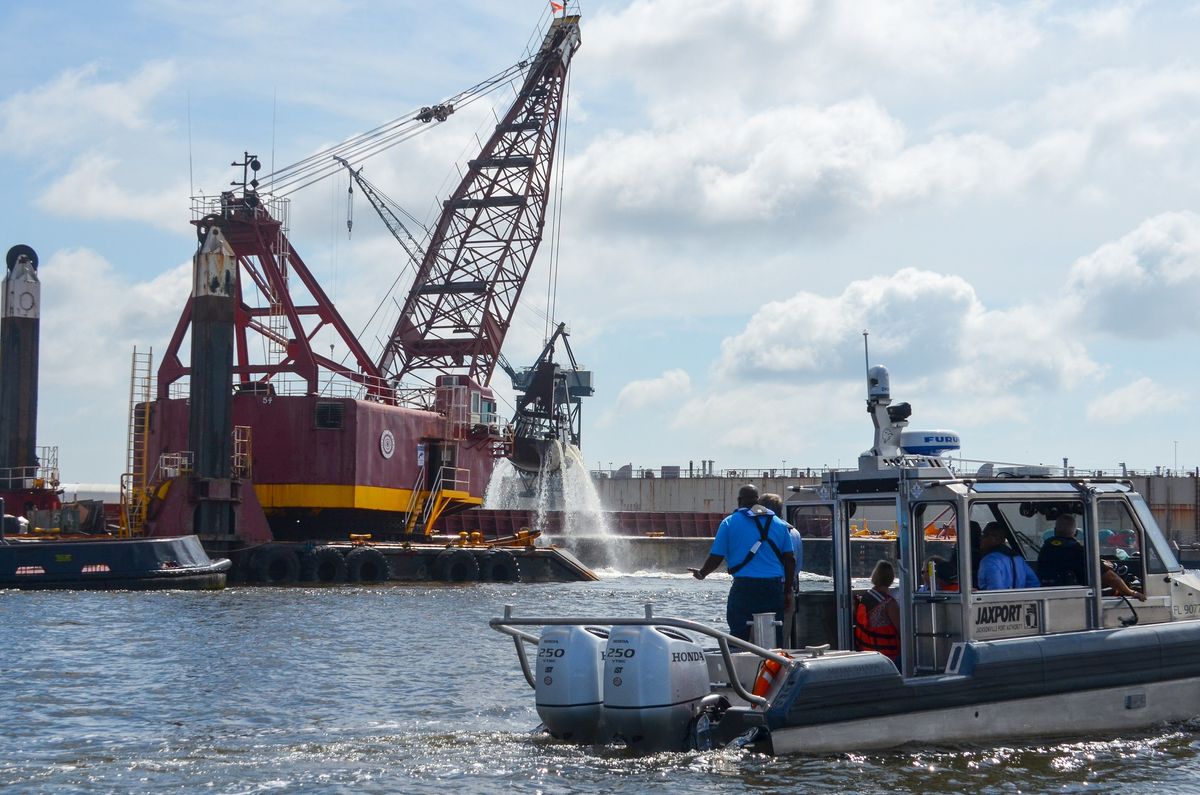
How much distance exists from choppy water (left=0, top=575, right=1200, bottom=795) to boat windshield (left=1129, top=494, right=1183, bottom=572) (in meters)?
1.38

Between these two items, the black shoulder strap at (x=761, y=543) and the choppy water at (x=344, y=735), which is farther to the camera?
the black shoulder strap at (x=761, y=543)

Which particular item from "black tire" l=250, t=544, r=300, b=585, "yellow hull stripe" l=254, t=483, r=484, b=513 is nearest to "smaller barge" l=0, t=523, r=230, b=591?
"black tire" l=250, t=544, r=300, b=585

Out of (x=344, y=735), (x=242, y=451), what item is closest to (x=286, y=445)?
(x=242, y=451)

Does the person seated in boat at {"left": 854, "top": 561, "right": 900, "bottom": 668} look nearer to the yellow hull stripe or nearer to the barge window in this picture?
the yellow hull stripe

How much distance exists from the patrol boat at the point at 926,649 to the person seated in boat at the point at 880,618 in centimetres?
24

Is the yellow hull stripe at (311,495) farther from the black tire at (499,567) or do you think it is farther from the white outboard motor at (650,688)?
the white outboard motor at (650,688)

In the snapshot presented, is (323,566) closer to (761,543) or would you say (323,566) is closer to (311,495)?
(311,495)

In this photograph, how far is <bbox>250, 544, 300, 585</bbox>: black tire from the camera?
32375 mm

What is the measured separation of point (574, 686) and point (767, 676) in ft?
4.81

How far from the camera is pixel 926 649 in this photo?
1129 centimetres

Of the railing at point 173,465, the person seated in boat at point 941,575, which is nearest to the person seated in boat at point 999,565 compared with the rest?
the person seated in boat at point 941,575

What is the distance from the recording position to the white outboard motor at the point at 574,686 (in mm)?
10461

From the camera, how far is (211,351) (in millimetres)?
32469

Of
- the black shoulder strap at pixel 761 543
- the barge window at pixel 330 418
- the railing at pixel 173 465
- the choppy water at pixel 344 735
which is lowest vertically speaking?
the choppy water at pixel 344 735
